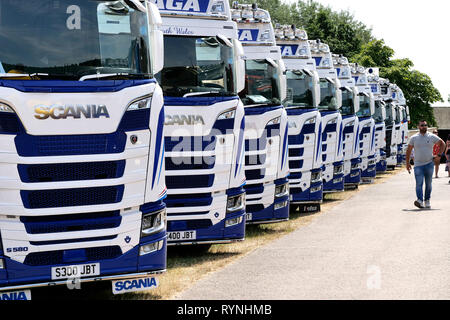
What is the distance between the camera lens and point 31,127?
24.0ft

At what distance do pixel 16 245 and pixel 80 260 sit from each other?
64 centimetres

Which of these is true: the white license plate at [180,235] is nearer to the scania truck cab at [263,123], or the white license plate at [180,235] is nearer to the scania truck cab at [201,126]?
the scania truck cab at [201,126]

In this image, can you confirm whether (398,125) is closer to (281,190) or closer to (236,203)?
(281,190)

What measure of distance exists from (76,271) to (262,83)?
720 cm

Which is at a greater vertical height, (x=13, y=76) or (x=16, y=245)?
(x=13, y=76)

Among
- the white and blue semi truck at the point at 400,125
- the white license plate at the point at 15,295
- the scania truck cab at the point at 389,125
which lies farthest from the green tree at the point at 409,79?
the white license plate at the point at 15,295

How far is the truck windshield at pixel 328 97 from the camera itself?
19.4m

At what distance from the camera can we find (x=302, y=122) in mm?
16469

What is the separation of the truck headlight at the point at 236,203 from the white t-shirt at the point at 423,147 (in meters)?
7.14

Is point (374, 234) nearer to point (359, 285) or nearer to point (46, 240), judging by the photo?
point (359, 285)

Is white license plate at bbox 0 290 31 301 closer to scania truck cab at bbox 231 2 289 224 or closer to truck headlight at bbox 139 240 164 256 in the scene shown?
truck headlight at bbox 139 240 164 256

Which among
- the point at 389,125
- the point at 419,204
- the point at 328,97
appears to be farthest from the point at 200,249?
the point at 389,125

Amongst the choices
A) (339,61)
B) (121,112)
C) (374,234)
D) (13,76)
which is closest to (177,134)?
(121,112)

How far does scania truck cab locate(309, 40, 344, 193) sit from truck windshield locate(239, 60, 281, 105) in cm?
483
